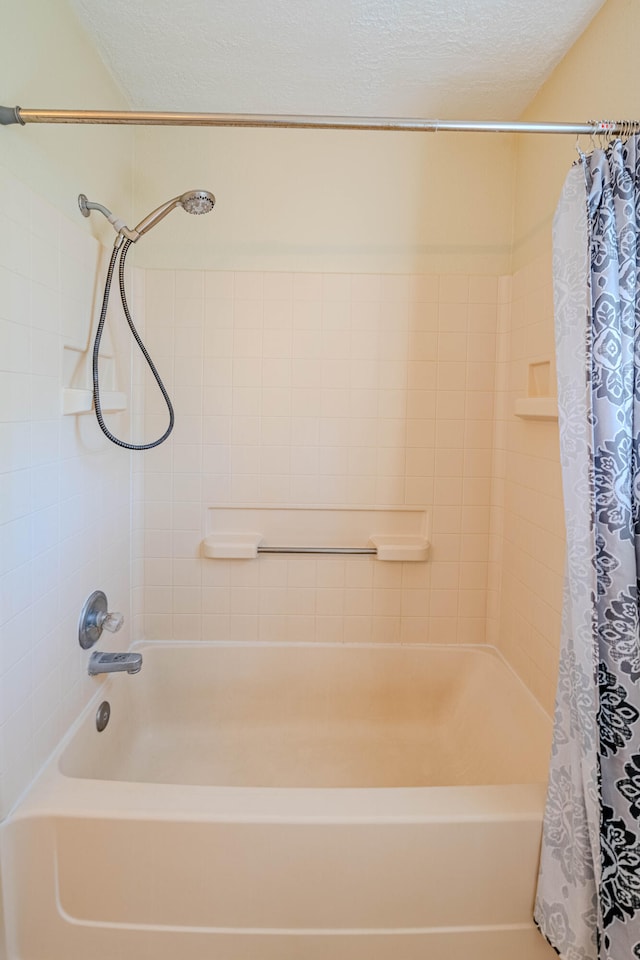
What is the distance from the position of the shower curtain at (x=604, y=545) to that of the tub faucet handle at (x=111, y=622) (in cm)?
131

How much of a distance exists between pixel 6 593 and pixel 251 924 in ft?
3.12

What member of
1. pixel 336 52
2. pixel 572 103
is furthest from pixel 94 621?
pixel 572 103

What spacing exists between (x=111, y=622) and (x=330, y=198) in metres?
1.68

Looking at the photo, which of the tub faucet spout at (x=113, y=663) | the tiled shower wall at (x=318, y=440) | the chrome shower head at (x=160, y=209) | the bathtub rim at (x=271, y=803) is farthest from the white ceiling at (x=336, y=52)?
the bathtub rim at (x=271, y=803)

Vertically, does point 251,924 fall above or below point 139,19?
below

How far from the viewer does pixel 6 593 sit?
4.28 feet

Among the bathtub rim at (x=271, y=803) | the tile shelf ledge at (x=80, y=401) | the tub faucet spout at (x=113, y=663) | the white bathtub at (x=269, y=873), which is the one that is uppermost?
the tile shelf ledge at (x=80, y=401)

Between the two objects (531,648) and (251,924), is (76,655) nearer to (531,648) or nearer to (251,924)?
(251,924)

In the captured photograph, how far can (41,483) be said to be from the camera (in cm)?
146

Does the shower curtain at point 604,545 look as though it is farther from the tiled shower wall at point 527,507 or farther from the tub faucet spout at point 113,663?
the tub faucet spout at point 113,663

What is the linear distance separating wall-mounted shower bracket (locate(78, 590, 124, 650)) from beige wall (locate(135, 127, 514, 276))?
1241mm

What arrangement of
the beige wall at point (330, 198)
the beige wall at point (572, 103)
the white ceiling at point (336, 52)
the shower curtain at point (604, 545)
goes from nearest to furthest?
the shower curtain at point (604, 545), the beige wall at point (572, 103), the white ceiling at point (336, 52), the beige wall at point (330, 198)

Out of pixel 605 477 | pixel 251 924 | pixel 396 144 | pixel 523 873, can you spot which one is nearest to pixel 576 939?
pixel 523 873

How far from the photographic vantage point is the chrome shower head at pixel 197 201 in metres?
1.60
